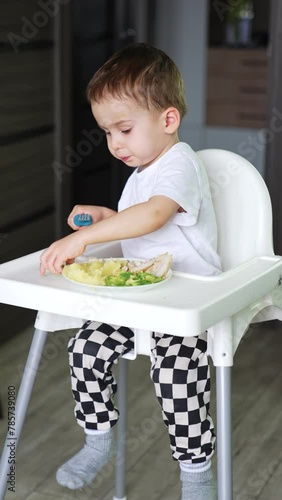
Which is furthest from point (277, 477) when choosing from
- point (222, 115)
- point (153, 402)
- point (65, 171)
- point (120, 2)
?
point (222, 115)

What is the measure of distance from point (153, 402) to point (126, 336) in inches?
31.5

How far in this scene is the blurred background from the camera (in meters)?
2.70

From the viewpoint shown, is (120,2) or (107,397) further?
(120,2)

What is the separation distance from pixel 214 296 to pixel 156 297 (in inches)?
3.5

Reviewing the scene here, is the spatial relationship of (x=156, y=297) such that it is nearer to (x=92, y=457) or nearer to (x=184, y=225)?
(x=184, y=225)

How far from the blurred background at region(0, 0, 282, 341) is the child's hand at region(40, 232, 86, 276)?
1.31 m

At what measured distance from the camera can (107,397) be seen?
1519 mm

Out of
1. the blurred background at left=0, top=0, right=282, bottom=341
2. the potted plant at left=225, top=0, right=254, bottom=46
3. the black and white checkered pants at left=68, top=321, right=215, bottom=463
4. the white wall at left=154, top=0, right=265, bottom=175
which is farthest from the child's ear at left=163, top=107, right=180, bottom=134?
the potted plant at left=225, top=0, right=254, bottom=46

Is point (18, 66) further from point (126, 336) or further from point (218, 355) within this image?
point (218, 355)

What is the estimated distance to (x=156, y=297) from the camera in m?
1.29

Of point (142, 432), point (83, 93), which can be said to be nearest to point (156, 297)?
point (142, 432)

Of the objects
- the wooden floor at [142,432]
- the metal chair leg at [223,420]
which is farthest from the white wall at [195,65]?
the metal chair leg at [223,420]

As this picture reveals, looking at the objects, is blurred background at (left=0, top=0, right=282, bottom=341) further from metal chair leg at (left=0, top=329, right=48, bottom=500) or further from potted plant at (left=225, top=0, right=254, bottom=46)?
metal chair leg at (left=0, top=329, right=48, bottom=500)

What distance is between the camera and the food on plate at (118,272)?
4.37ft
